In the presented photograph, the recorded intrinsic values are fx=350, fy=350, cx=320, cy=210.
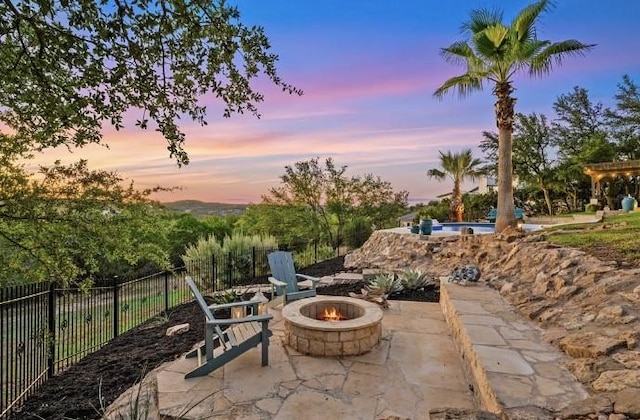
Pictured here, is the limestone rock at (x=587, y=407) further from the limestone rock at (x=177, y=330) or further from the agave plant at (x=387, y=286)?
the limestone rock at (x=177, y=330)

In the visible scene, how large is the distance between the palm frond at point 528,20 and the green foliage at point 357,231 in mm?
9247

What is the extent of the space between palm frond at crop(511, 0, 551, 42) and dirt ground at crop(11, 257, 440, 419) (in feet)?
21.1

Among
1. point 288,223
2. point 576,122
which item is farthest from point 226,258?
point 576,122

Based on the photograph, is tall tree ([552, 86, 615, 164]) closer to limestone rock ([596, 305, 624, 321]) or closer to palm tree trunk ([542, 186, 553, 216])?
palm tree trunk ([542, 186, 553, 216])

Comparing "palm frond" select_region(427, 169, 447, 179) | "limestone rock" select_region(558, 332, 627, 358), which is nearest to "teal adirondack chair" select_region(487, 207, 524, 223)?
"palm frond" select_region(427, 169, 447, 179)

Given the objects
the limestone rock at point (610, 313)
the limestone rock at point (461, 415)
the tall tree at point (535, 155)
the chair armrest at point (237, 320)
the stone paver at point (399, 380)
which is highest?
the tall tree at point (535, 155)

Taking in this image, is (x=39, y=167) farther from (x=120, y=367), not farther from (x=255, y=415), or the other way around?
(x=255, y=415)

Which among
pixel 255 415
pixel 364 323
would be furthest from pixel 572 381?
pixel 255 415

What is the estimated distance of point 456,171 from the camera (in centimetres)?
1558

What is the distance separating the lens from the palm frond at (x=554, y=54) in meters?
7.86

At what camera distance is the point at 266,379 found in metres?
3.33

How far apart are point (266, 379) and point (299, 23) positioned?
6.16 metres

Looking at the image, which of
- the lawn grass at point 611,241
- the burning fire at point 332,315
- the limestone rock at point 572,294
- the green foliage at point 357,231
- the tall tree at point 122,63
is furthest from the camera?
the green foliage at point 357,231

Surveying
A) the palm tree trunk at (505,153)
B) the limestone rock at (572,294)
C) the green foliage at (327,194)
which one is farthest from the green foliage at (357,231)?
the palm tree trunk at (505,153)
